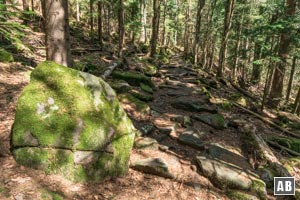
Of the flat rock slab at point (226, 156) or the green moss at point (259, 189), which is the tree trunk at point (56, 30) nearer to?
the flat rock slab at point (226, 156)

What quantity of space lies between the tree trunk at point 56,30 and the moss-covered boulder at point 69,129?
1.29 m

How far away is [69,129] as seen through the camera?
458 centimetres

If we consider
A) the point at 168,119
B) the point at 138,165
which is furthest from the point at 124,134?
the point at 168,119

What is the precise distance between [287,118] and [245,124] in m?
4.95

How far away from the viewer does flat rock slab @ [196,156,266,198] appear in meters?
5.32

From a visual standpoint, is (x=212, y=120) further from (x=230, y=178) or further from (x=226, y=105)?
(x=230, y=178)

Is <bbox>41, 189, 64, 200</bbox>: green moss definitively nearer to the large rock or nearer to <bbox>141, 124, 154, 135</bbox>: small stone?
<bbox>141, 124, 154, 135</bbox>: small stone

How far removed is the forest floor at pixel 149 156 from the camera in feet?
13.2

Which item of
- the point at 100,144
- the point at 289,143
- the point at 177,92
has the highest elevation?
the point at 100,144

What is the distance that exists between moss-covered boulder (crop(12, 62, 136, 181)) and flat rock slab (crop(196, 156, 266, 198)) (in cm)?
193

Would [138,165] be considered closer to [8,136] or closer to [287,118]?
[8,136]

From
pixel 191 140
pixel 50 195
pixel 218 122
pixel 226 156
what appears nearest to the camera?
pixel 50 195

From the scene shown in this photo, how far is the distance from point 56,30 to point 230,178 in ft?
18.4

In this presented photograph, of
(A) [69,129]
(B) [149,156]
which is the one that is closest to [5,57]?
(A) [69,129]
